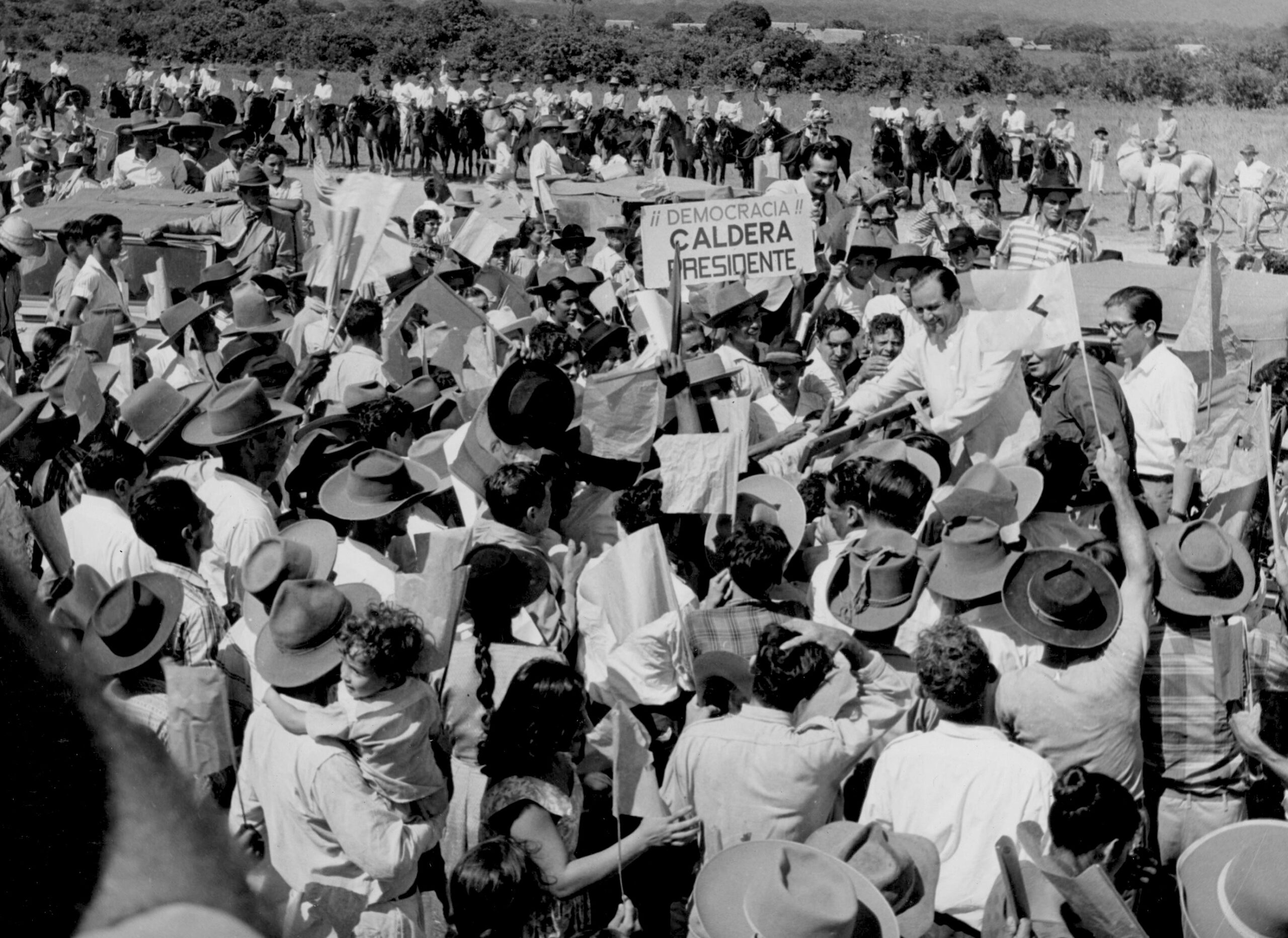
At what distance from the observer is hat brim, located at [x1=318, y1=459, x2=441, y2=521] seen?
190 inches

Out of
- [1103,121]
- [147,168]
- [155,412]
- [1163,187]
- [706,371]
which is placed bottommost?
[1163,187]

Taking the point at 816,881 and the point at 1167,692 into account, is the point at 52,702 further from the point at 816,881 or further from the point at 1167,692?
the point at 1167,692

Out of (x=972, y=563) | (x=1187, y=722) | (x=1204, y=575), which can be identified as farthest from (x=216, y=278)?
(x=1187, y=722)

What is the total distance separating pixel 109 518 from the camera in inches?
187

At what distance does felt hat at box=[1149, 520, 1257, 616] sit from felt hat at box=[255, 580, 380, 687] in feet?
7.26

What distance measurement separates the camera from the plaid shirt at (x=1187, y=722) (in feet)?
12.8

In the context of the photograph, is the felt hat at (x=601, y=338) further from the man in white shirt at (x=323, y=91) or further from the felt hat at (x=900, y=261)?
the man in white shirt at (x=323, y=91)

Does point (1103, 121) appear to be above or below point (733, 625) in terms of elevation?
below

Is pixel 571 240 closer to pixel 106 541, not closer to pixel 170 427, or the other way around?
pixel 170 427

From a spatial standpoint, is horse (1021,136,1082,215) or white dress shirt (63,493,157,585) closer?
white dress shirt (63,493,157,585)

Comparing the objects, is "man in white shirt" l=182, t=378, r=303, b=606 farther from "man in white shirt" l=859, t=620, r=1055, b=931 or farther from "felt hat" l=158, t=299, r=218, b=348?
"man in white shirt" l=859, t=620, r=1055, b=931

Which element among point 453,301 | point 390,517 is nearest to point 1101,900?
point 390,517

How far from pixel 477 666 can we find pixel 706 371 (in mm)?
2640

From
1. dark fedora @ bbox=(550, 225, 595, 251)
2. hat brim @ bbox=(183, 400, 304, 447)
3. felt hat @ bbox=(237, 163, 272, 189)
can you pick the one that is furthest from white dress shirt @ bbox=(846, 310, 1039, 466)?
felt hat @ bbox=(237, 163, 272, 189)
